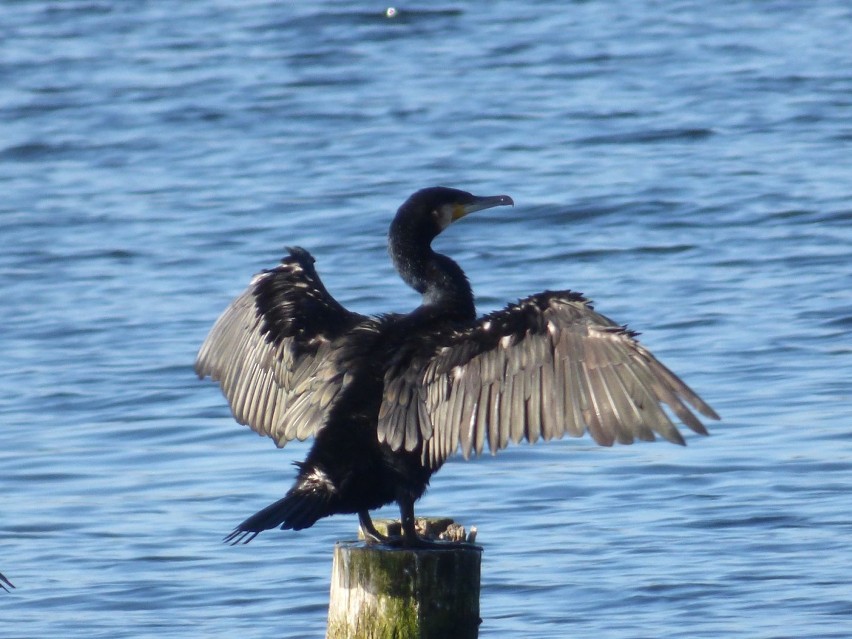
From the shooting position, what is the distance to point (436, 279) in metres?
5.36

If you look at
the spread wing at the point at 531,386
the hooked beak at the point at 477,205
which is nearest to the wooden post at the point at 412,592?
the spread wing at the point at 531,386

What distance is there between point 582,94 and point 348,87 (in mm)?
2578

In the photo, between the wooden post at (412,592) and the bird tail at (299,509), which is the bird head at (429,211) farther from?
the wooden post at (412,592)

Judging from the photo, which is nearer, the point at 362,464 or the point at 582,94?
the point at 362,464

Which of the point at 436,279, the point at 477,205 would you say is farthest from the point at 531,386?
the point at 477,205

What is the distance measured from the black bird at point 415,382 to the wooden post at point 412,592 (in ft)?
0.88

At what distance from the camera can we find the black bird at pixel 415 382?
14.6 ft

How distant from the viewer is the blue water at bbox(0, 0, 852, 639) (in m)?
6.59

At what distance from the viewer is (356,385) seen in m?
4.99

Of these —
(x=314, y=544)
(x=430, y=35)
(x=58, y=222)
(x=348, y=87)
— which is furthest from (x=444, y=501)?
(x=430, y=35)

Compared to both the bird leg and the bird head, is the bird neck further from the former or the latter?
the bird leg

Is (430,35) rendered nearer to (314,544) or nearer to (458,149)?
(458,149)

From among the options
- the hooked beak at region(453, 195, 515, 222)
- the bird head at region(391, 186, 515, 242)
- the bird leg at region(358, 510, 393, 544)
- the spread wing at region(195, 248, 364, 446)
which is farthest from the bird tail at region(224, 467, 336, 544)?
the hooked beak at region(453, 195, 515, 222)

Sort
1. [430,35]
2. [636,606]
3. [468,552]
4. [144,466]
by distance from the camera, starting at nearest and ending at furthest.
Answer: [468,552] → [636,606] → [144,466] → [430,35]
